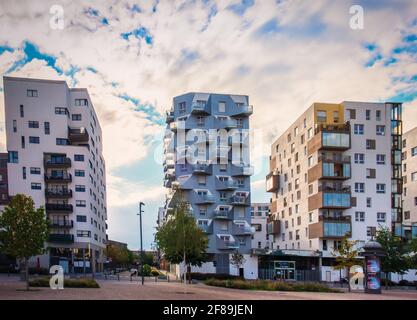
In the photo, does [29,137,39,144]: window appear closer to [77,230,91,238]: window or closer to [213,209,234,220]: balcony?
[77,230,91,238]: window

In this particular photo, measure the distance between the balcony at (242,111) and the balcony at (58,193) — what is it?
2878 cm

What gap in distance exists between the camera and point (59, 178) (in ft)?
218

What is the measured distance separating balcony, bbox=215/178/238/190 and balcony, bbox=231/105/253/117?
1053cm

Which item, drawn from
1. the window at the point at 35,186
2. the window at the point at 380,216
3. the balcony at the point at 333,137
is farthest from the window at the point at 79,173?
the window at the point at 380,216

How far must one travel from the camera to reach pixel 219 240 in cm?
6334

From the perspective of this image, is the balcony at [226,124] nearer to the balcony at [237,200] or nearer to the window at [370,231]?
the balcony at [237,200]

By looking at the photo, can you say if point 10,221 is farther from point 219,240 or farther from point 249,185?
point 249,185

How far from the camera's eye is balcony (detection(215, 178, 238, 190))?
65375 millimetres

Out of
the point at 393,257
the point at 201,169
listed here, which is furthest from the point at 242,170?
the point at 393,257

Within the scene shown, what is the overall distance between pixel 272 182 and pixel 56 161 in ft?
122

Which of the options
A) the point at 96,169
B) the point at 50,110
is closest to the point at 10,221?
the point at 50,110

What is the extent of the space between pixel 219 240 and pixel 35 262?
88.2 feet

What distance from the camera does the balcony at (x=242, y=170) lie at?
65.8 m

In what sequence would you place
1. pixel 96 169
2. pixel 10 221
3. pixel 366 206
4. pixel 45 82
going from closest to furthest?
pixel 10 221
pixel 366 206
pixel 45 82
pixel 96 169
